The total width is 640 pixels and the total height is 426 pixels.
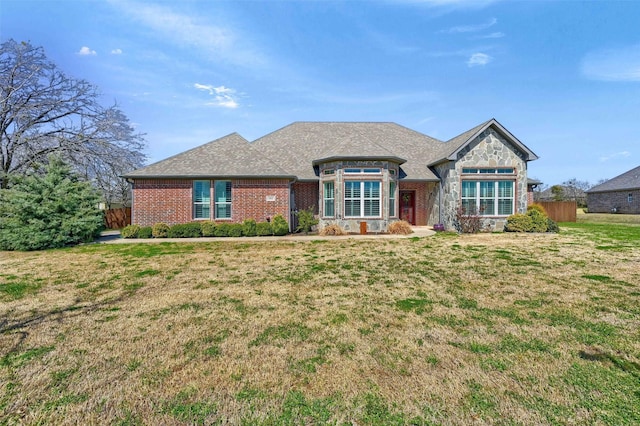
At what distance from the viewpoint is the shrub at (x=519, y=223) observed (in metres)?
17.3

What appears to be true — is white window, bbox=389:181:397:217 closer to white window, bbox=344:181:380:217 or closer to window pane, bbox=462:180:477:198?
white window, bbox=344:181:380:217

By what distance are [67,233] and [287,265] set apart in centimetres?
1103

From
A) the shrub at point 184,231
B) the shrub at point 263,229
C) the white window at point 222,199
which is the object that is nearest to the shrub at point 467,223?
the shrub at point 263,229

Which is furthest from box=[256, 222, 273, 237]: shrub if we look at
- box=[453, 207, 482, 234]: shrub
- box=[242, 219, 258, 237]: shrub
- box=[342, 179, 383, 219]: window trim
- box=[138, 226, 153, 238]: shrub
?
box=[453, 207, 482, 234]: shrub

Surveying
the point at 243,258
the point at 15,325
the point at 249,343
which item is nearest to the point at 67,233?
the point at 243,258

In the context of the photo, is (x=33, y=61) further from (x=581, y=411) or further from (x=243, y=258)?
(x=581, y=411)

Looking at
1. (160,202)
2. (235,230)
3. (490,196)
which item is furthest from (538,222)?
(160,202)

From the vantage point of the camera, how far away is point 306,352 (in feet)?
12.6

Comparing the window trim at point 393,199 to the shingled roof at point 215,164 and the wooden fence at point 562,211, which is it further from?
the wooden fence at point 562,211

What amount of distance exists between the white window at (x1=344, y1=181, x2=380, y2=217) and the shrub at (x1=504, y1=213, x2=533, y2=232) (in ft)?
26.0

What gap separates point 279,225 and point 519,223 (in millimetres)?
13626

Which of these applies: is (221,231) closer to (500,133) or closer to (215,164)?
(215,164)

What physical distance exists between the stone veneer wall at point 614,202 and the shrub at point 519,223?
23.9 m

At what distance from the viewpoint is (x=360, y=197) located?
17.3 metres
